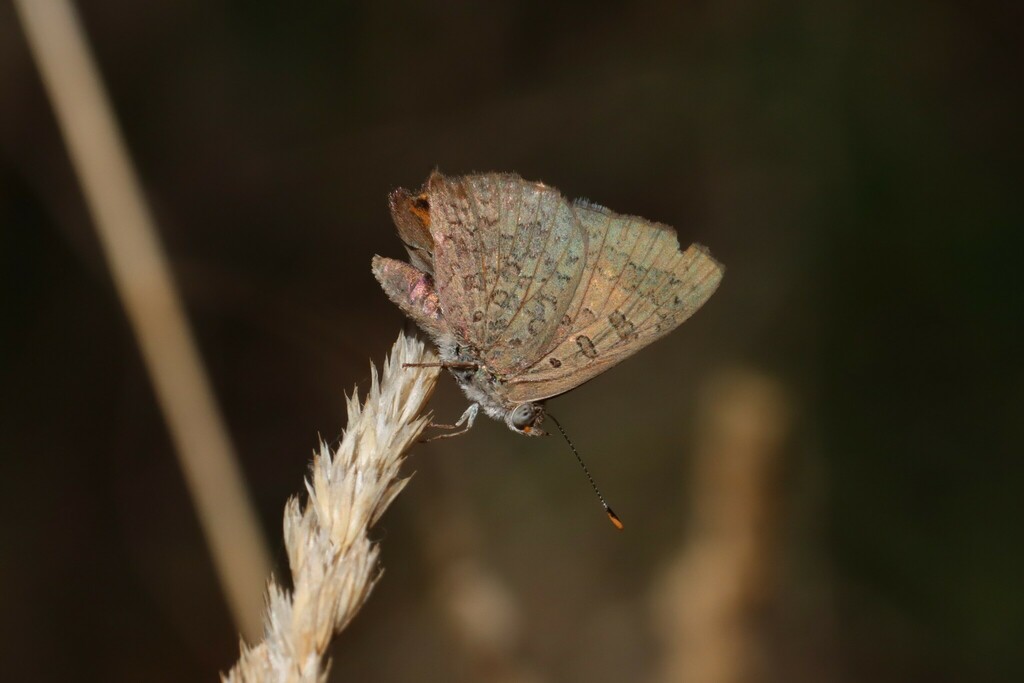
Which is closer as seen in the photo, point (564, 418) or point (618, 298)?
point (618, 298)

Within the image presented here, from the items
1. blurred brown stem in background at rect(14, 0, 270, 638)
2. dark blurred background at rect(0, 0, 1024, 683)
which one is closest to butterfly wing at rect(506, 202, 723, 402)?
blurred brown stem in background at rect(14, 0, 270, 638)

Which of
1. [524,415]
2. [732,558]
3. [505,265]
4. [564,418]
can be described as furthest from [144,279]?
[564,418]

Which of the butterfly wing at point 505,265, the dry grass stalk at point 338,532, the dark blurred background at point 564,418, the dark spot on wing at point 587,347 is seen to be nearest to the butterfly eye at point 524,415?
the butterfly wing at point 505,265

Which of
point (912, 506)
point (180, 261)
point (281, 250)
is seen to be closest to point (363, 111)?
point (281, 250)

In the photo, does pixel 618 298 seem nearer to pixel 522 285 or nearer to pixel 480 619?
pixel 522 285

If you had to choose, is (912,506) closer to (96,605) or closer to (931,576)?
(931,576)

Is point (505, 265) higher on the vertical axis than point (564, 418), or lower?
higher
